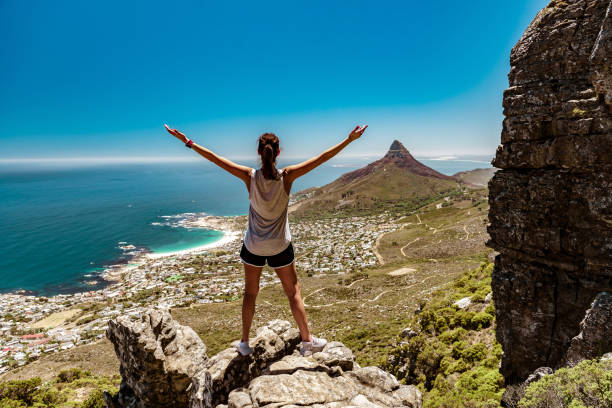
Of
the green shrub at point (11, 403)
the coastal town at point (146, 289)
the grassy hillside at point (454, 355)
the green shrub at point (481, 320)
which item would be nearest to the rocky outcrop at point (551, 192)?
the grassy hillside at point (454, 355)

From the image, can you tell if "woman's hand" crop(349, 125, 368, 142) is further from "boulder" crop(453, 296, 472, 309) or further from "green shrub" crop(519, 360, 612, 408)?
"boulder" crop(453, 296, 472, 309)

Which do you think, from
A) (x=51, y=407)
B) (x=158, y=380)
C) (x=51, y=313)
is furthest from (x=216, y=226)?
(x=158, y=380)

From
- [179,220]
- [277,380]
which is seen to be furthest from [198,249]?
[277,380]

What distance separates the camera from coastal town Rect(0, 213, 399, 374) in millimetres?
→ 40562

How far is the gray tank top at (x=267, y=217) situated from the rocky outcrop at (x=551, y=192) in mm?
7668

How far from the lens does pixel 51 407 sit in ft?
47.6

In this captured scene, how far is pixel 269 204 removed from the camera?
412cm

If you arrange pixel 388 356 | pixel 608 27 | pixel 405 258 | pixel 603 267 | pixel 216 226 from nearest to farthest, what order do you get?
pixel 608 27 → pixel 603 267 → pixel 388 356 → pixel 405 258 → pixel 216 226

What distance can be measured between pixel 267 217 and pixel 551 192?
8194mm

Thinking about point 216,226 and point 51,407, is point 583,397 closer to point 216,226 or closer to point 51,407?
Answer: point 51,407

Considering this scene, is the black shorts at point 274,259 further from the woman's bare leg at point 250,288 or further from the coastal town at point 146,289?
the coastal town at point 146,289

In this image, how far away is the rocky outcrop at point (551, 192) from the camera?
7.27 m

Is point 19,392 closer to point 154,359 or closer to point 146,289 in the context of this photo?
point 154,359

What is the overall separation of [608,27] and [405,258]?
55.6m
